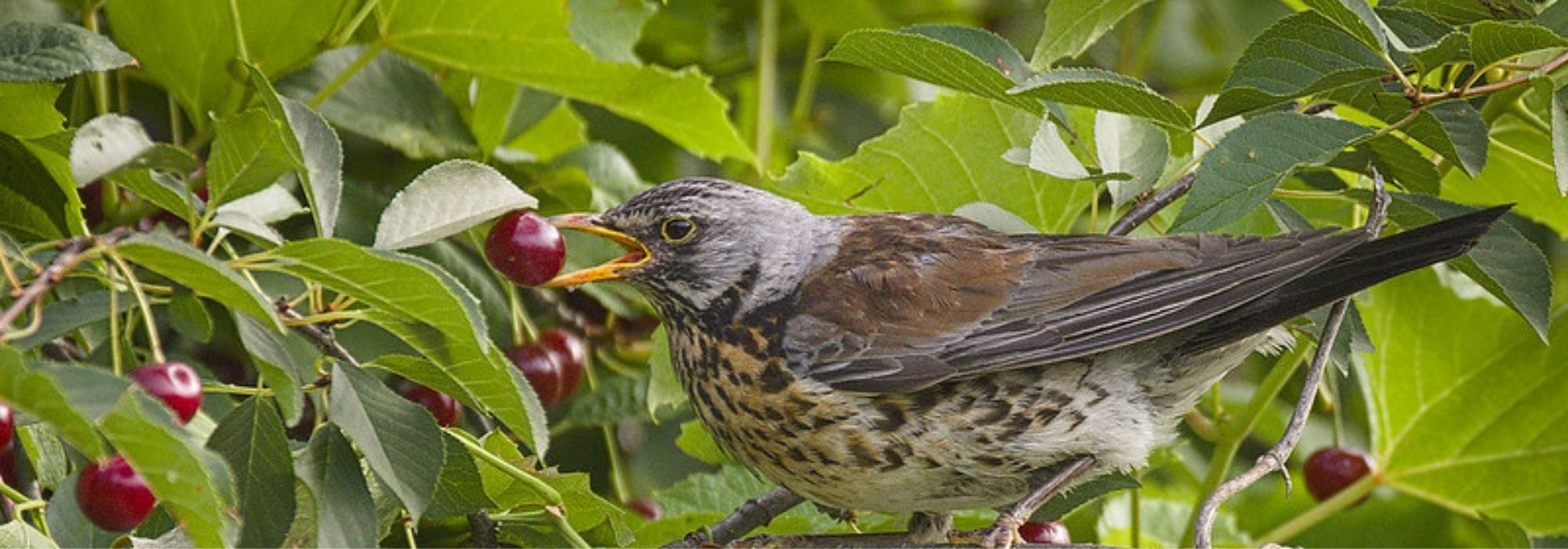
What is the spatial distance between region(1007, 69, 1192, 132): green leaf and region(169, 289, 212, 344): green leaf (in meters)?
1.32

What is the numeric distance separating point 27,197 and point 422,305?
3.00 ft

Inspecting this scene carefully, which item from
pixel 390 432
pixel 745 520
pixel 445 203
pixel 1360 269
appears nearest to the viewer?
pixel 390 432

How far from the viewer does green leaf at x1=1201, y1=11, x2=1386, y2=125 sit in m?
2.94

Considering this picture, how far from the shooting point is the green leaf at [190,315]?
290cm

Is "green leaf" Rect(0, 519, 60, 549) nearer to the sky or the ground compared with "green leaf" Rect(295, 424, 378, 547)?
nearer to the ground

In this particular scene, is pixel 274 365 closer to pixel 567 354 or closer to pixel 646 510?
pixel 567 354

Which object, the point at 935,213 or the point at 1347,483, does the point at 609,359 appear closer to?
the point at 935,213

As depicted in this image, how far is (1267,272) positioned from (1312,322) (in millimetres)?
288

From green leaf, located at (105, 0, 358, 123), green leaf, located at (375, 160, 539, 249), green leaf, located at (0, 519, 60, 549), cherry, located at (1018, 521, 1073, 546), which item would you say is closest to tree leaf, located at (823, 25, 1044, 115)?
green leaf, located at (375, 160, 539, 249)

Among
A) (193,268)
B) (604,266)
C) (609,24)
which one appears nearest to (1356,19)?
(604,266)

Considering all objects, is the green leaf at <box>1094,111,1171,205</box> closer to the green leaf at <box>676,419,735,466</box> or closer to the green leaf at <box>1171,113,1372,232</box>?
the green leaf at <box>1171,113,1372,232</box>

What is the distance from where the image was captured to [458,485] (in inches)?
115

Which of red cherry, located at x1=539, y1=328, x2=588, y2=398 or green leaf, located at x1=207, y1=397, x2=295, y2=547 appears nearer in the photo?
green leaf, located at x1=207, y1=397, x2=295, y2=547

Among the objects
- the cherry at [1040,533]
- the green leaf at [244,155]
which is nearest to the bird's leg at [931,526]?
the cherry at [1040,533]
